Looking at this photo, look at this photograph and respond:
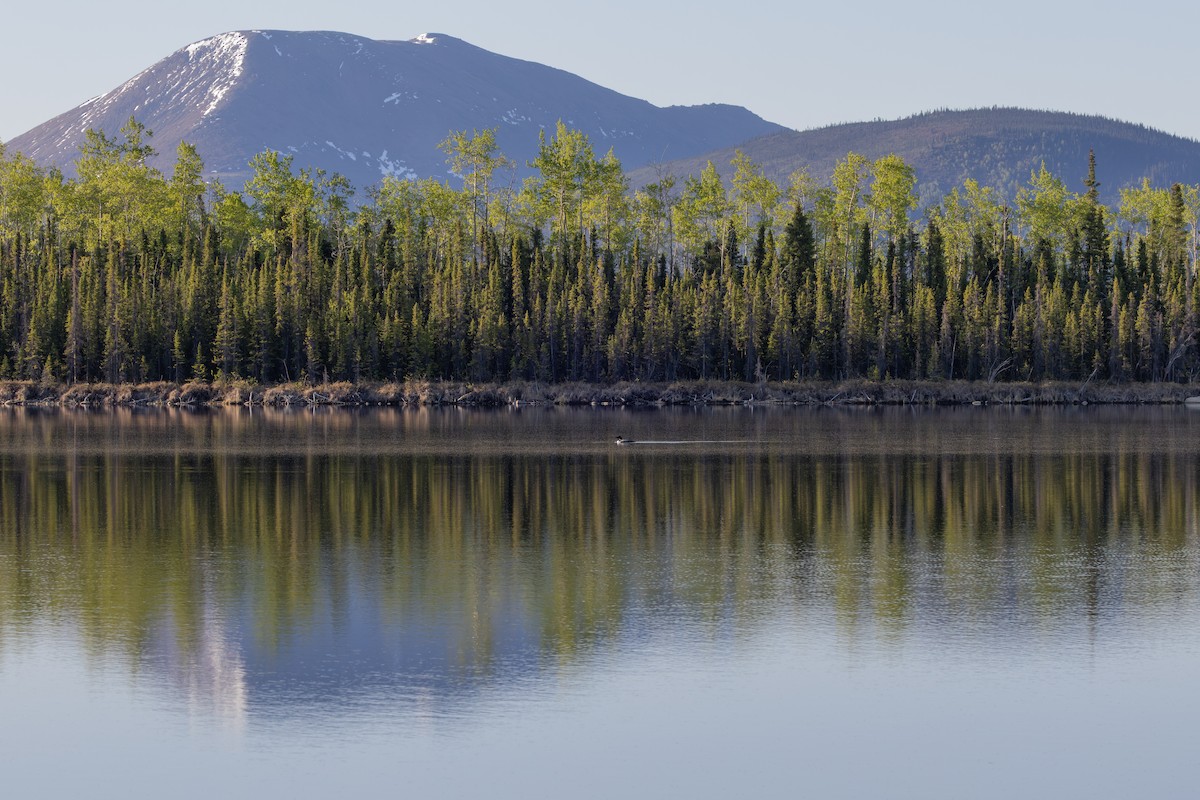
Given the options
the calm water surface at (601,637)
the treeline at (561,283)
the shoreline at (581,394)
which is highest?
the treeline at (561,283)

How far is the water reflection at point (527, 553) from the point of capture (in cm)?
2039

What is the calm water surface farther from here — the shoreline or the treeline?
the treeline

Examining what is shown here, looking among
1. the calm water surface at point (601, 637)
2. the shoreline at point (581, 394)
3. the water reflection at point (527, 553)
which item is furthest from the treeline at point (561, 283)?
the calm water surface at point (601, 637)

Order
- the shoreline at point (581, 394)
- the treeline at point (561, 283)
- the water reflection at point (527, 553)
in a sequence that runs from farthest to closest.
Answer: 1. the treeline at point (561, 283)
2. the shoreline at point (581, 394)
3. the water reflection at point (527, 553)

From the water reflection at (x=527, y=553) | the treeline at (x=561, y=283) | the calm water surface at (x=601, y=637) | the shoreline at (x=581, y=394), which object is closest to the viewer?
the calm water surface at (x=601, y=637)

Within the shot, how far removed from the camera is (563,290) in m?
121

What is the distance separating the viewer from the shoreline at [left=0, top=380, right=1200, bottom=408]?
355ft

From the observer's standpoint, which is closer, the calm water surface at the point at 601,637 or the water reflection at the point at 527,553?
the calm water surface at the point at 601,637

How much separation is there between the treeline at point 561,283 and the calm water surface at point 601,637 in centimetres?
7300

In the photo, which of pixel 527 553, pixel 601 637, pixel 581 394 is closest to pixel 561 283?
pixel 581 394

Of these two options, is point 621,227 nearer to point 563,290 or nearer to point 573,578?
point 563,290

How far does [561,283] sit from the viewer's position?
122438 millimetres

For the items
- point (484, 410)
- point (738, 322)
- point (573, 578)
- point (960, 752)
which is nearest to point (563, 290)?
point (738, 322)

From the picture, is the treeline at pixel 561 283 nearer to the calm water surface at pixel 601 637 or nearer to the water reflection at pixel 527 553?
the water reflection at pixel 527 553
